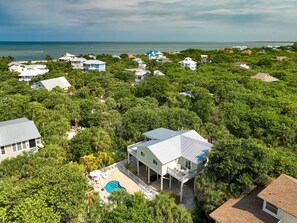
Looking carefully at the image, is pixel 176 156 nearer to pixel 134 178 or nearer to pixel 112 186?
pixel 134 178

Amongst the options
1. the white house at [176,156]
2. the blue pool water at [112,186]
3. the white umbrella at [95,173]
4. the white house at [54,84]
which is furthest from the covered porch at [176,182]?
the white house at [54,84]

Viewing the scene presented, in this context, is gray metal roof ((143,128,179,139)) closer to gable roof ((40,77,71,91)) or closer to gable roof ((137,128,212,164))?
gable roof ((137,128,212,164))

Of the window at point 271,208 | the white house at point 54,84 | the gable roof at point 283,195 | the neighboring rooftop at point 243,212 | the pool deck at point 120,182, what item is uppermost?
the white house at point 54,84

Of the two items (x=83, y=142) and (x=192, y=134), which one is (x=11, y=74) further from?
(x=192, y=134)

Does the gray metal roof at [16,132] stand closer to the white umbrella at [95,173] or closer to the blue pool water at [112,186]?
the white umbrella at [95,173]

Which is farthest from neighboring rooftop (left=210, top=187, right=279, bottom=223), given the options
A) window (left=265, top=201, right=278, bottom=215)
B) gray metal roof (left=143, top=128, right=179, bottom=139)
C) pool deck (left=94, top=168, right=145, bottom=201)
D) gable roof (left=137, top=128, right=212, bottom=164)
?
gray metal roof (left=143, top=128, right=179, bottom=139)

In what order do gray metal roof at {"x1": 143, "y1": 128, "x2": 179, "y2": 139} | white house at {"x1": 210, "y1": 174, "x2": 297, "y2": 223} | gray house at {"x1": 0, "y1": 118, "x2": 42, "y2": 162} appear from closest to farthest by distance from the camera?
white house at {"x1": 210, "y1": 174, "x2": 297, "y2": 223}
gray house at {"x1": 0, "y1": 118, "x2": 42, "y2": 162}
gray metal roof at {"x1": 143, "y1": 128, "x2": 179, "y2": 139}

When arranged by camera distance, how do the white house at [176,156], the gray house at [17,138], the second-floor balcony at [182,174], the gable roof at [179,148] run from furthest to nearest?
the gray house at [17,138] < the gable roof at [179,148] < the white house at [176,156] < the second-floor balcony at [182,174]

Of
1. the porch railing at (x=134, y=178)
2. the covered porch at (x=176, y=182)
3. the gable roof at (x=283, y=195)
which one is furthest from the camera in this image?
the porch railing at (x=134, y=178)
